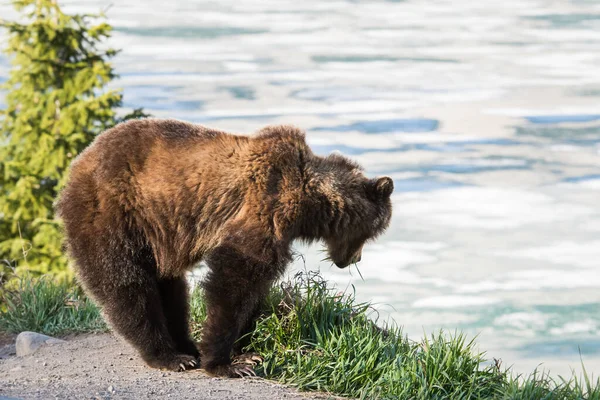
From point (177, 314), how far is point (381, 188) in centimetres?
191

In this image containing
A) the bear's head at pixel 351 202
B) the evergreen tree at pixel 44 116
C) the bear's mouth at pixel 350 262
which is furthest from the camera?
the evergreen tree at pixel 44 116

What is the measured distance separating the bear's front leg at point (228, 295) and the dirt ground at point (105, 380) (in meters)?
0.26

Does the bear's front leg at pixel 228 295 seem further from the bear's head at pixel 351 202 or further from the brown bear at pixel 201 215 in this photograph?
the bear's head at pixel 351 202

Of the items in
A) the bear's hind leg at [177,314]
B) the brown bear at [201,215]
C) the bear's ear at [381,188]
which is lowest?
the bear's hind leg at [177,314]

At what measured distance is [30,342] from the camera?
7441 millimetres

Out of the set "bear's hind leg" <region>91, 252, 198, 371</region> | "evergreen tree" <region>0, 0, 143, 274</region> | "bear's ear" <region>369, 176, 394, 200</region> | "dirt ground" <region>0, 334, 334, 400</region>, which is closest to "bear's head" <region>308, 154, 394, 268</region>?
"bear's ear" <region>369, 176, 394, 200</region>

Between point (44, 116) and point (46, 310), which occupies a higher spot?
point (44, 116)

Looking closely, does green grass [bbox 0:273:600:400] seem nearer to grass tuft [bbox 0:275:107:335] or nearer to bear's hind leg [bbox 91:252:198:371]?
bear's hind leg [bbox 91:252:198:371]

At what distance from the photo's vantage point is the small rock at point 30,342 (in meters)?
7.41

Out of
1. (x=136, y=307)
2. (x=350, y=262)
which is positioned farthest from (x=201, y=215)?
(x=350, y=262)

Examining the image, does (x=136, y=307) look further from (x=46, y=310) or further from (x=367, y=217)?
(x=46, y=310)


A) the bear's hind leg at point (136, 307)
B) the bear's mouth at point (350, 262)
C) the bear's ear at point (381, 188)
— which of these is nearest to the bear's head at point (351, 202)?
the bear's ear at point (381, 188)

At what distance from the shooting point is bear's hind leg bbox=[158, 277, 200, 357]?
6605mm

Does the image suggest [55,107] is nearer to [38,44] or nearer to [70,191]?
[38,44]
